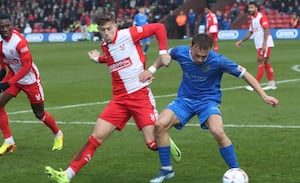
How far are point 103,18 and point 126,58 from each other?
747mm

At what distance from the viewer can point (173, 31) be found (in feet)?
166

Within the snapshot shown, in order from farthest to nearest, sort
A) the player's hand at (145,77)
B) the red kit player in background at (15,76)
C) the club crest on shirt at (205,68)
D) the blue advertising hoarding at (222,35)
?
1. the blue advertising hoarding at (222,35)
2. the red kit player in background at (15,76)
3. the club crest on shirt at (205,68)
4. the player's hand at (145,77)


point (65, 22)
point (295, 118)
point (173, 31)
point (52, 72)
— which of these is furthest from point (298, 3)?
point (295, 118)

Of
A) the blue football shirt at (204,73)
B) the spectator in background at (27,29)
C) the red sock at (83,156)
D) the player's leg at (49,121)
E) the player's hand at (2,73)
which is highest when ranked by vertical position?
the blue football shirt at (204,73)

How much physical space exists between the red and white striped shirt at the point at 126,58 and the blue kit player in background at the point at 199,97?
50 cm

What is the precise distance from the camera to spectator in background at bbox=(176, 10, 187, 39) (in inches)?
1959

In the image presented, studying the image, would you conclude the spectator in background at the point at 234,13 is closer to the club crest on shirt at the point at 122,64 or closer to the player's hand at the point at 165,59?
the club crest on shirt at the point at 122,64

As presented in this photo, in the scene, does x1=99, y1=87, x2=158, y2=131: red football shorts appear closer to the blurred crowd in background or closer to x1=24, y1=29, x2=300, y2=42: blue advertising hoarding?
x1=24, y1=29, x2=300, y2=42: blue advertising hoarding

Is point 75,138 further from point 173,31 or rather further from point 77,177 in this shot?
point 173,31

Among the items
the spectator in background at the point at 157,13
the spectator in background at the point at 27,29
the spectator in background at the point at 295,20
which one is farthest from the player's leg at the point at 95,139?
the spectator in background at the point at 27,29

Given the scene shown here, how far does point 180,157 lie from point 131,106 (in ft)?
4.27

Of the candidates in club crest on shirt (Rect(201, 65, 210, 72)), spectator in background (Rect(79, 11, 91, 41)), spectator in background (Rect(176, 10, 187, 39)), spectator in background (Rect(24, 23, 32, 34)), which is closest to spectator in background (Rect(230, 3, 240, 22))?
A: spectator in background (Rect(176, 10, 187, 39))

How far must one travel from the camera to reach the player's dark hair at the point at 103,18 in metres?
8.72

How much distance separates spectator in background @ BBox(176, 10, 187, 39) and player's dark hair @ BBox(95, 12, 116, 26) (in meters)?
41.1
